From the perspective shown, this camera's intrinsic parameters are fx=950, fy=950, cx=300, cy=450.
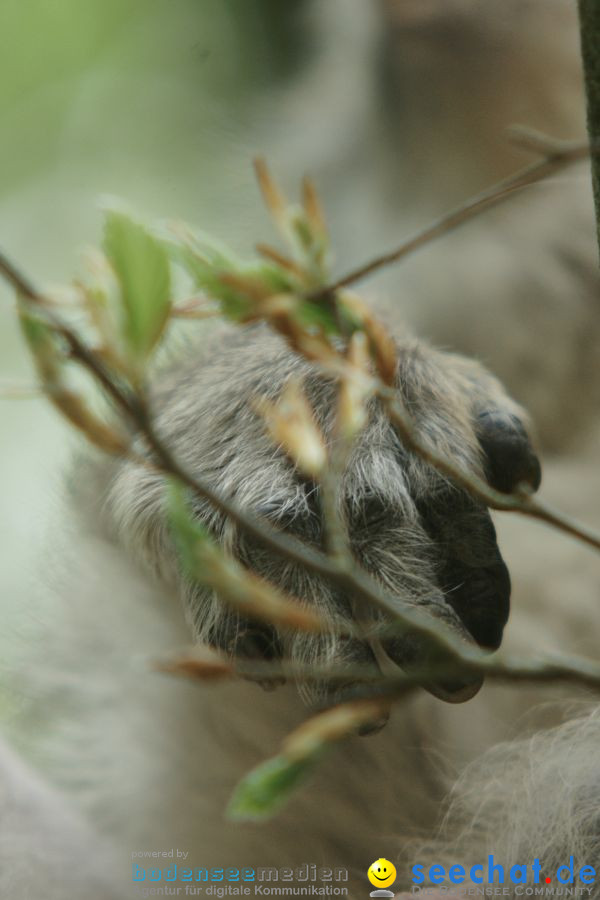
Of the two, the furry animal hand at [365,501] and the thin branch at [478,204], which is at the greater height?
the thin branch at [478,204]

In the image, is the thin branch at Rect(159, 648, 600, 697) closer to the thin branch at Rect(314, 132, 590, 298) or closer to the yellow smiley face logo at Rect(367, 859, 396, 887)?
the thin branch at Rect(314, 132, 590, 298)

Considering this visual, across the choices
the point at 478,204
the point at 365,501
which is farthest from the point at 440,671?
the point at 365,501

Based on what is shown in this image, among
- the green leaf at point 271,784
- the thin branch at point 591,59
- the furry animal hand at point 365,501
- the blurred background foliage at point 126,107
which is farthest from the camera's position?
the blurred background foliage at point 126,107

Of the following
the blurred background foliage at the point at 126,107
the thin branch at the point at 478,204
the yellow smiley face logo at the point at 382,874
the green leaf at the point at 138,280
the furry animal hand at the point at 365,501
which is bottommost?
the yellow smiley face logo at the point at 382,874

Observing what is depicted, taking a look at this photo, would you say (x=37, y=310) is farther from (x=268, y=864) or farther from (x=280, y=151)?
(x=280, y=151)

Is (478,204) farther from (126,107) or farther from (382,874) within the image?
(126,107)

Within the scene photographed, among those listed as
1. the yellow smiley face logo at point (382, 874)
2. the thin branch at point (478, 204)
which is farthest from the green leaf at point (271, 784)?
the yellow smiley face logo at point (382, 874)

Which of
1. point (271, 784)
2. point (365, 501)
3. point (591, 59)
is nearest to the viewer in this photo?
point (271, 784)

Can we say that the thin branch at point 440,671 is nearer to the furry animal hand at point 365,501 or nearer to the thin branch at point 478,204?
the thin branch at point 478,204
